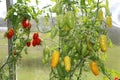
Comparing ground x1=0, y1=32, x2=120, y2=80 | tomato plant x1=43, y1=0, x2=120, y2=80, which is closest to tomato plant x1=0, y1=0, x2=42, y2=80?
tomato plant x1=43, y1=0, x2=120, y2=80

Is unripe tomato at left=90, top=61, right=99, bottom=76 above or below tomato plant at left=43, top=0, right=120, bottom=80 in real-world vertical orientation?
below

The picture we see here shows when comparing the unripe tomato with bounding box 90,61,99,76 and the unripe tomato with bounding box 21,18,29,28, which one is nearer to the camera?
the unripe tomato with bounding box 90,61,99,76

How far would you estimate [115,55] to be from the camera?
3299 millimetres

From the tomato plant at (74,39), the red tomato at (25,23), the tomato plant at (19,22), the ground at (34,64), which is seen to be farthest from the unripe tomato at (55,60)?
the ground at (34,64)

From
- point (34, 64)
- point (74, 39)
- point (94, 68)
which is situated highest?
point (74, 39)

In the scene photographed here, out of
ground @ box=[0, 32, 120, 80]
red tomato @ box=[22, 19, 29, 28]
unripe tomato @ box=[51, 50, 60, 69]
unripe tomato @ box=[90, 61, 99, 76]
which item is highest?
red tomato @ box=[22, 19, 29, 28]

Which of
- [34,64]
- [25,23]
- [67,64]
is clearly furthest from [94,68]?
[34,64]

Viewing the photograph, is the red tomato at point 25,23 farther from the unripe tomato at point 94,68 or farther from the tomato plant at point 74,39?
the unripe tomato at point 94,68

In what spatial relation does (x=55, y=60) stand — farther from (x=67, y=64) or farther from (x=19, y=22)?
(x=19, y=22)

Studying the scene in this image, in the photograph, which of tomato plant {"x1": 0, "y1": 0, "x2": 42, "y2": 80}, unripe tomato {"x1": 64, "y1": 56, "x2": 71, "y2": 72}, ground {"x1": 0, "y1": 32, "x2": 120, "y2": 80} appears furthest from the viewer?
ground {"x1": 0, "y1": 32, "x2": 120, "y2": 80}

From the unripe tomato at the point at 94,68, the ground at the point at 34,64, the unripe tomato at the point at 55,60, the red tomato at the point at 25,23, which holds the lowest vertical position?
the ground at the point at 34,64

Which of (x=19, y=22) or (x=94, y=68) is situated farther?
(x=19, y=22)

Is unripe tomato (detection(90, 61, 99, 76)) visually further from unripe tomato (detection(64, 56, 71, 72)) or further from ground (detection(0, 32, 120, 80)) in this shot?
ground (detection(0, 32, 120, 80))

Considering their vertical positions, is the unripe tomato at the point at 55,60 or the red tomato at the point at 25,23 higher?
the red tomato at the point at 25,23
